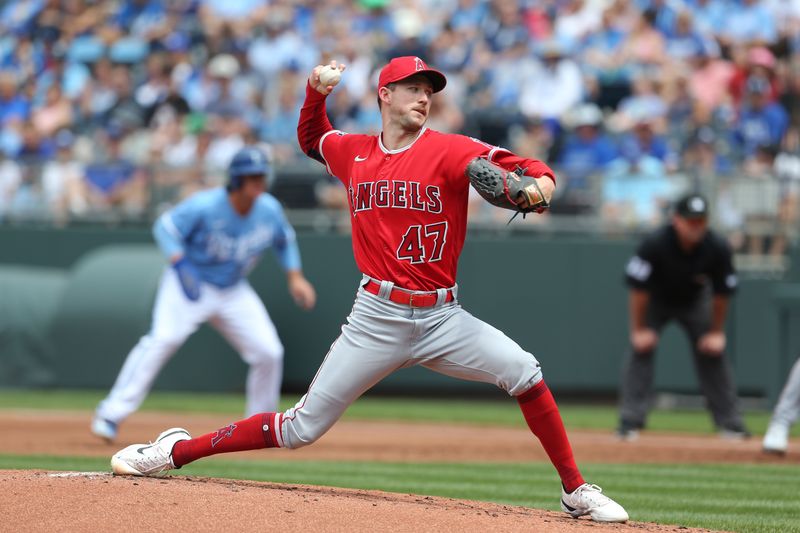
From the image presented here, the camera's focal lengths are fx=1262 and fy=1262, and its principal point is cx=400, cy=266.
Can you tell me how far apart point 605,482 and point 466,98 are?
8.54 m

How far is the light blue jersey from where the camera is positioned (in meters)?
9.62

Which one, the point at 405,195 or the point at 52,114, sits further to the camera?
the point at 52,114

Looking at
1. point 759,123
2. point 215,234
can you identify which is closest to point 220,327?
point 215,234

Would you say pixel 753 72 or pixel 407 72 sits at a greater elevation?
pixel 753 72

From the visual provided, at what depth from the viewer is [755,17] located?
1526cm

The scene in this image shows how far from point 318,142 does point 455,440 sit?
4.98 meters

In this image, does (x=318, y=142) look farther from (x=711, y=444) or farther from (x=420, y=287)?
(x=711, y=444)

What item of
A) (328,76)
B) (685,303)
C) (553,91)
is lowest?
(685,303)

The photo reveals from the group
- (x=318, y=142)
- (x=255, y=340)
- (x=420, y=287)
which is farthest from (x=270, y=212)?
(x=420, y=287)

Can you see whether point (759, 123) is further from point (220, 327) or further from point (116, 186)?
point (116, 186)

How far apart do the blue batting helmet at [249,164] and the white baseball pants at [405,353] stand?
3898mm

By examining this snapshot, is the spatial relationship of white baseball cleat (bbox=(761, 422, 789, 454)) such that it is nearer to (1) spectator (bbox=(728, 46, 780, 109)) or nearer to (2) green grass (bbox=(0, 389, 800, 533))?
(2) green grass (bbox=(0, 389, 800, 533))

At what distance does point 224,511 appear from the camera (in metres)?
5.07

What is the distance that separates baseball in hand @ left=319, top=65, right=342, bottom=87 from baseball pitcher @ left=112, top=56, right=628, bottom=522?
24 cm
